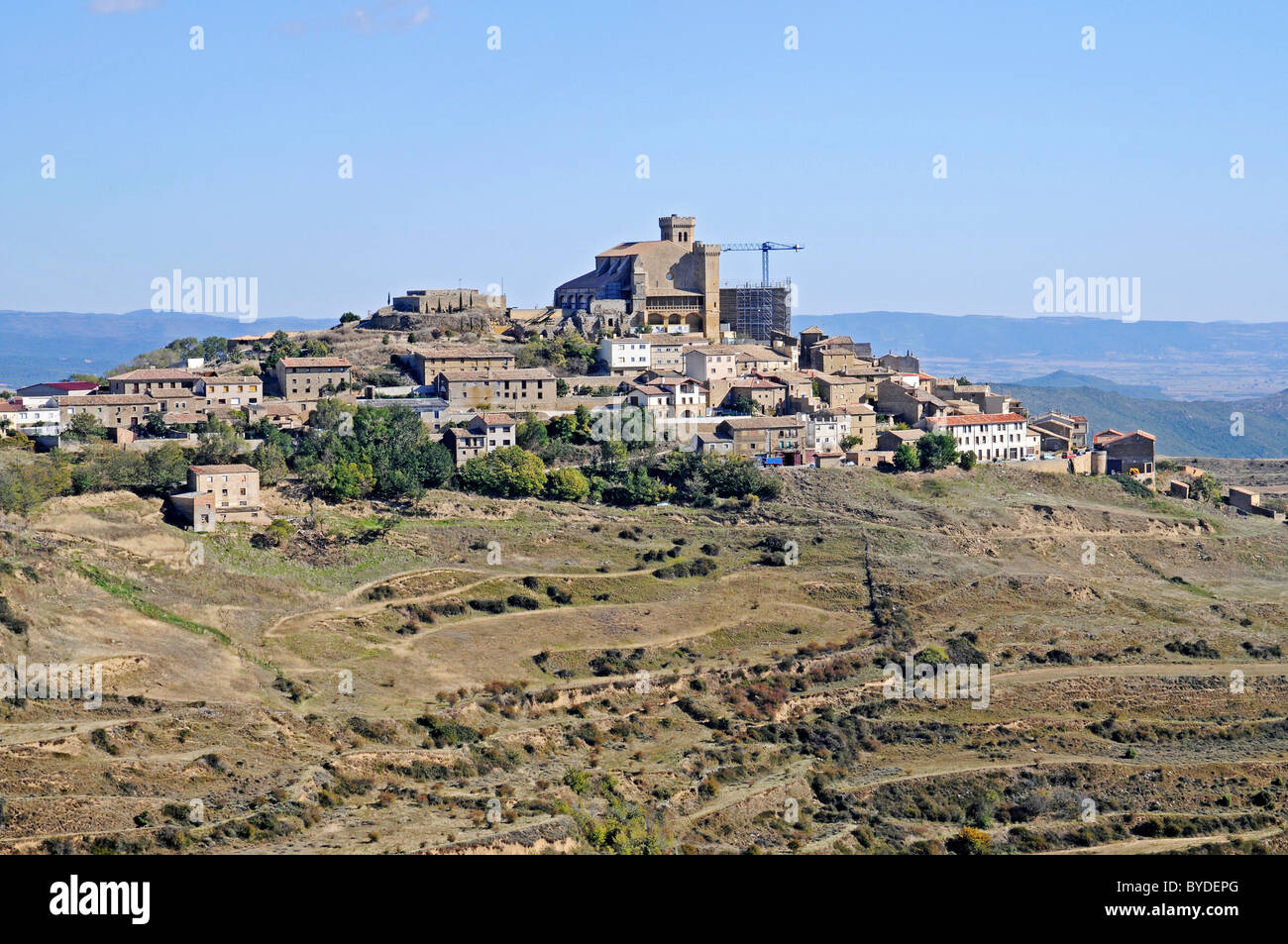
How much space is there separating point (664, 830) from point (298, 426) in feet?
99.6

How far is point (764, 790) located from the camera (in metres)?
37.5

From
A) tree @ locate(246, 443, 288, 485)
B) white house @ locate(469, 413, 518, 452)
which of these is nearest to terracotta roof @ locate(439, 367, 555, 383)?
white house @ locate(469, 413, 518, 452)

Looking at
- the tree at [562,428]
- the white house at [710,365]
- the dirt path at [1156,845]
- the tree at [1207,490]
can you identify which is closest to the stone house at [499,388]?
the tree at [562,428]

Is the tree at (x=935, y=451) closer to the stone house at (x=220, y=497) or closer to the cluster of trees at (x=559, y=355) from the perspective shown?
the cluster of trees at (x=559, y=355)

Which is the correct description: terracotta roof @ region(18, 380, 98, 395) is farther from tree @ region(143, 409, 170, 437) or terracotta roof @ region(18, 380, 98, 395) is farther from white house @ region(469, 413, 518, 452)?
white house @ region(469, 413, 518, 452)

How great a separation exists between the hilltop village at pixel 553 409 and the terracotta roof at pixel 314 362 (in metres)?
0.11

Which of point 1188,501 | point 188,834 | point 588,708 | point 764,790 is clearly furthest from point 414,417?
point 1188,501

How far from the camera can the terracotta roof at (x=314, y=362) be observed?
63.2m

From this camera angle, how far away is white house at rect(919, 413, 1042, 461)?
217 ft

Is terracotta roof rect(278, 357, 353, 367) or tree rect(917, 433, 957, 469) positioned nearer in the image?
terracotta roof rect(278, 357, 353, 367)

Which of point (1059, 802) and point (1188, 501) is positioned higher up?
point (1188, 501)

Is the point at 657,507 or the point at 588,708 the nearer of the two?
the point at 588,708

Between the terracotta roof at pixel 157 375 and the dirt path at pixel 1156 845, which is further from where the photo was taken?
the terracotta roof at pixel 157 375

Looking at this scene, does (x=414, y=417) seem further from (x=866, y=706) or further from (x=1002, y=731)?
(x=1002, y=731)
